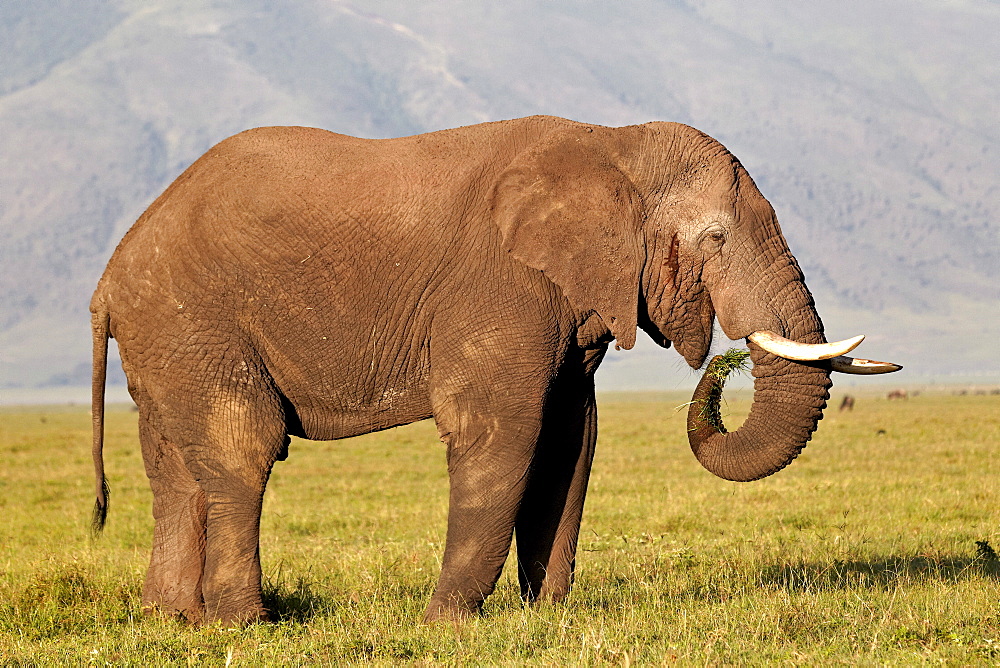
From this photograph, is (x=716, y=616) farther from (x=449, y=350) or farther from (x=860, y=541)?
(x=860, y=541)

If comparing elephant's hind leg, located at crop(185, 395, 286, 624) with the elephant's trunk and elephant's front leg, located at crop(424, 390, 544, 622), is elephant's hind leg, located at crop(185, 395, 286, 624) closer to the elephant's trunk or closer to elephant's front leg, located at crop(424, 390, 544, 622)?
elephant's front leg, located at crop(424, 390, 544, 622)

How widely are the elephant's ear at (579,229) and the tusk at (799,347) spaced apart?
34.9 inches

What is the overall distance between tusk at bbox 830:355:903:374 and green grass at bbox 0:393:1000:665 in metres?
1.64

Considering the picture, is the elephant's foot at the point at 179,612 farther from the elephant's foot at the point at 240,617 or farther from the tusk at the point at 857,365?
the tusk at the point at 857,365

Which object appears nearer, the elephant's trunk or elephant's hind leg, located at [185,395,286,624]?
the elephant's trunk

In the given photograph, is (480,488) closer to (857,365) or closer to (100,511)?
(857,365)

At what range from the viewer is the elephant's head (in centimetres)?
888

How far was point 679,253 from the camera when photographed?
908 centimetres

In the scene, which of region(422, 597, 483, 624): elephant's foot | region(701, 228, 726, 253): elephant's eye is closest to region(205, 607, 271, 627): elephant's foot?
region(422, 597, 483, 624): elephant's foot

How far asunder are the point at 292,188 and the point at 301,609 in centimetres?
332

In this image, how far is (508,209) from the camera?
8.96 m

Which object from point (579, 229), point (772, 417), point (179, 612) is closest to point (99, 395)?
point (179, 612)

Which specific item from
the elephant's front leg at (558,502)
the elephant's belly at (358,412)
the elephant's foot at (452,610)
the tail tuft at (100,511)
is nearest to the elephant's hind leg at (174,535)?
the tail tuft at (100,511)

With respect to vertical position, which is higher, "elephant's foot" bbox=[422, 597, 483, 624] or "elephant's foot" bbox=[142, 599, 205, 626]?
"elephant's foot" bbox=[422, 597, 483, 624]
